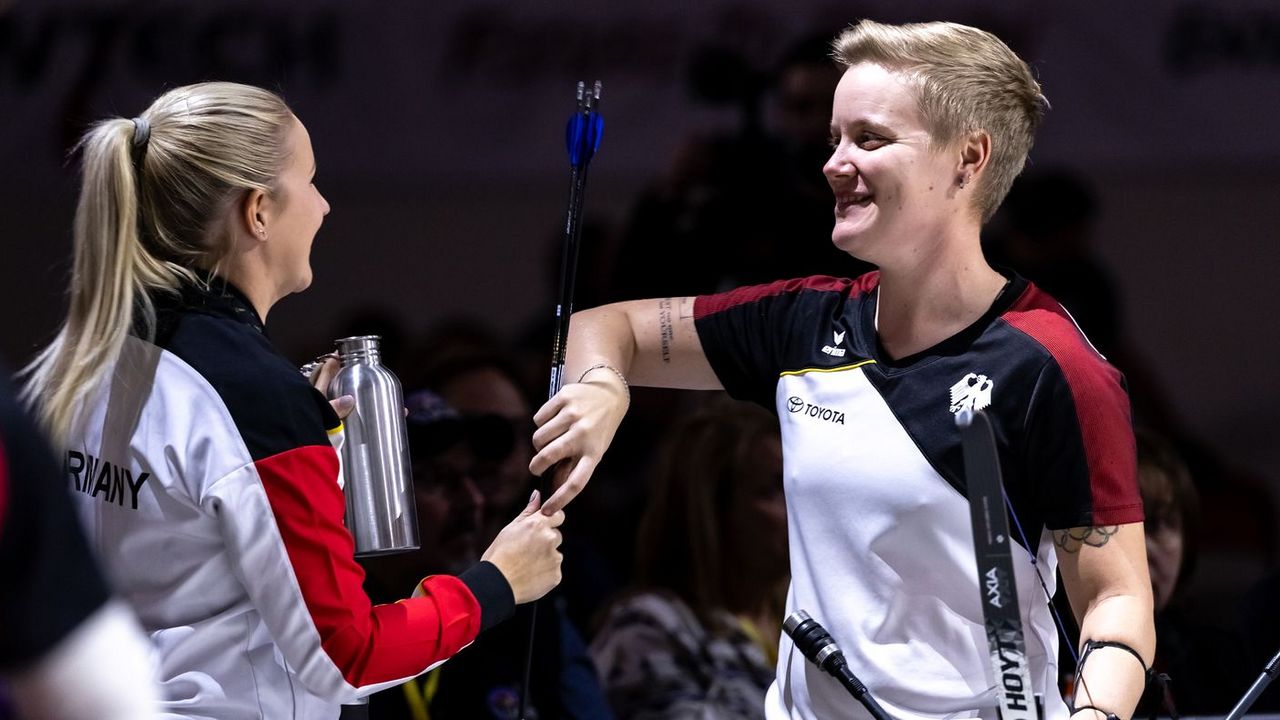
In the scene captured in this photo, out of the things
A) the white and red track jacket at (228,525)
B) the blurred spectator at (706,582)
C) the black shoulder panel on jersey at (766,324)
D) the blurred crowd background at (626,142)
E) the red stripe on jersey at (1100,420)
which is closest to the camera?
the white and red track jacket at (228,525)

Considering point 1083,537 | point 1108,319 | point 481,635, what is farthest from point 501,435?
point 1108,319

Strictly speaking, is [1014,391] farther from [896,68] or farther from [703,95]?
[703,95]

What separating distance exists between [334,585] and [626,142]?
2673 millimetres

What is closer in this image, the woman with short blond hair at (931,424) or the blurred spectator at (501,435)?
the woman with short blond hair at (931,424)

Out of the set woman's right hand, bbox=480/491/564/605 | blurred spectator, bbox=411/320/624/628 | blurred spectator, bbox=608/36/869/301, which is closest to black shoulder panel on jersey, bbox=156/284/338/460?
woman's right hand, bbox=480/491/564/605

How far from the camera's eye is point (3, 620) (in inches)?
34.7

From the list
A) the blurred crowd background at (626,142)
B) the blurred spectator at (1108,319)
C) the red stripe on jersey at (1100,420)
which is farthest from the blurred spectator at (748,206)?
the red stripe on jersey at (1100,420)

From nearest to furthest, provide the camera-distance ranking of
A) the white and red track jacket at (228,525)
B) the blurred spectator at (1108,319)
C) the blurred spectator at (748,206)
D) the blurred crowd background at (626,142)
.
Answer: the white and red track jacket at (228,525) < the blurred spectator at (748,206) < the blurred crowd background at (626,142) < the blurred spectator at (1108,319)

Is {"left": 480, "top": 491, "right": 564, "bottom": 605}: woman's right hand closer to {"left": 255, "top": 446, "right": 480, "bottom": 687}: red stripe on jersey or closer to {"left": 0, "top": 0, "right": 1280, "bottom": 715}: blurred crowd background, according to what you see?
{"left": 255, "top": 446, "right": 480, "bottom": 687}: red stripe on jersey

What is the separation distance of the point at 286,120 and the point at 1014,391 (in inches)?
36.0

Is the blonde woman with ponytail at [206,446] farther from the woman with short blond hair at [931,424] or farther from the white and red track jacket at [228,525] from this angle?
the woman with short blond hair at [931,424]

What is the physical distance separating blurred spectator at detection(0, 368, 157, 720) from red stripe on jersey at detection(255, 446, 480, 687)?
697 millimetres

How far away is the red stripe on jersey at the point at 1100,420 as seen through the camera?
5.70ft

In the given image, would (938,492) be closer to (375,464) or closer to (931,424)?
(931,424)
